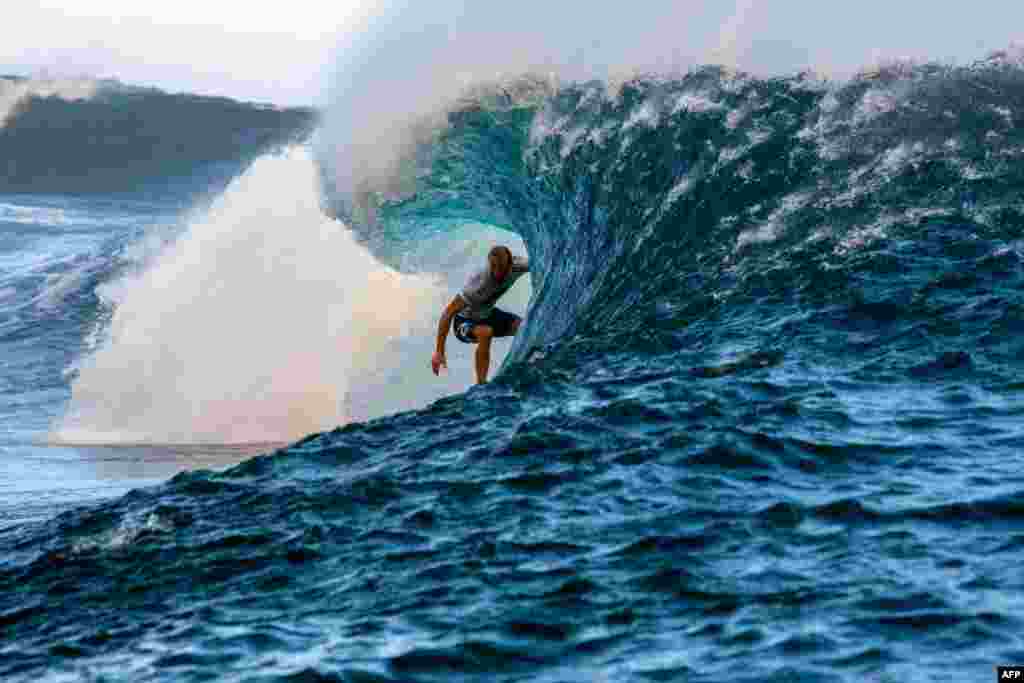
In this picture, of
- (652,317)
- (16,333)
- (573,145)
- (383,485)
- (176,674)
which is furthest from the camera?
(16,333)

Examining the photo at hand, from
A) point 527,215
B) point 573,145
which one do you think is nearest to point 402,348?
point 527,215

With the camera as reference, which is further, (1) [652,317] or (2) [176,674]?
(1) [652,317]

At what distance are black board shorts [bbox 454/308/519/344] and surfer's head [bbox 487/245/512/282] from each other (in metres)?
0.33

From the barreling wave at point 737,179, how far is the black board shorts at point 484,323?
206 millimetres

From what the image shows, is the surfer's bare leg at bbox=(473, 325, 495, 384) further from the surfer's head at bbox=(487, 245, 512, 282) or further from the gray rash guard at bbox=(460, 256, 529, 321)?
the surfer's head at bbox=(487, 245, 512, 282)

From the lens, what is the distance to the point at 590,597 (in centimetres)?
686

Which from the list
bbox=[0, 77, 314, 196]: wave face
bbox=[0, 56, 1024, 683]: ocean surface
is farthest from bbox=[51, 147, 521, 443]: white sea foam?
bbox=[0, 77, 314, 196]: wave face

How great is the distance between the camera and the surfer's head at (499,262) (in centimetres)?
1372

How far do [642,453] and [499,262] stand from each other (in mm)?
5317

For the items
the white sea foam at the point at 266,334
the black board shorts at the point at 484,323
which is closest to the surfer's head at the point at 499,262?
the black board shorts at the point at 484,323

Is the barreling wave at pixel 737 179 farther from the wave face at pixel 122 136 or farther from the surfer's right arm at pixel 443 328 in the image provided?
the wave face at pixel 122 136

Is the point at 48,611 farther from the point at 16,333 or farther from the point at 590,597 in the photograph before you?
the point at 16,333

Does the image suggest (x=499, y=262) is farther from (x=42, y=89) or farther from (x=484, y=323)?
(x=42, y=89)

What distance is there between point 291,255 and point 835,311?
1181 centimetres
